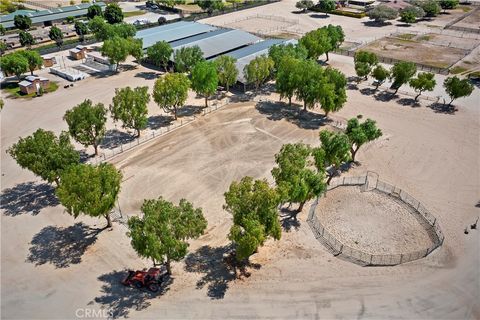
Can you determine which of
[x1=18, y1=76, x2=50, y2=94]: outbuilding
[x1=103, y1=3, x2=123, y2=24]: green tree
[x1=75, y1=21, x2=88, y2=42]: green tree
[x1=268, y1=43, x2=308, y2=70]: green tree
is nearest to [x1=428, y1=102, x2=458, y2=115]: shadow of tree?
[x1=268, y1=43, x2=308, y2=70]: green tree

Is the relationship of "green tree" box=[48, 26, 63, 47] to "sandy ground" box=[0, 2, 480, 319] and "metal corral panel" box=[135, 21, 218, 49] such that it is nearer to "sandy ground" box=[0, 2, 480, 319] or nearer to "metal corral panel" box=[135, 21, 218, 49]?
"metal corral panel" box=[135, 21, 218, 49]

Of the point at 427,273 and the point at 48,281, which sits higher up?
the point at 48,281

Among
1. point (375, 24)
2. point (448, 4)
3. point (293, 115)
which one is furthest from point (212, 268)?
point (448, 4)

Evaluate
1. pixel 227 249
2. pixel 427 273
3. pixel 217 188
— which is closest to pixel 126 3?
pixel 217 188

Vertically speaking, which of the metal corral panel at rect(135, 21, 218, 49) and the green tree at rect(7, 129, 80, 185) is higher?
the metal corral panel at rect(135, 21, 218, 49)

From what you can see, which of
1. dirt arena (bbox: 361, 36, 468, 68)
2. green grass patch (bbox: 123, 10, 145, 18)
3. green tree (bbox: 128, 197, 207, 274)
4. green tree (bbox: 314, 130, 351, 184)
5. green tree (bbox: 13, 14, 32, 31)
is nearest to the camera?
green tree (bbox: 128, 197, 207, 274)

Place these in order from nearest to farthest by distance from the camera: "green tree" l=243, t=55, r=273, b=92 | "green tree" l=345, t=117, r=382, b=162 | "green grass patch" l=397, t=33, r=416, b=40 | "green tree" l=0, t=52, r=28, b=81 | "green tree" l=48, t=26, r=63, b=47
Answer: "green tree" l=345, t=117, r=382, b=162 < "green tree" l=243, t=55, r=273, b=92 < "green tree" l=0, t=52, r=28, b=81 < "green tree" l=48, t=26, r=63, b=47 < "green grass patch" l=397, t=33, r=416, b=40

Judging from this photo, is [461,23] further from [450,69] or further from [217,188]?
[217,188]
